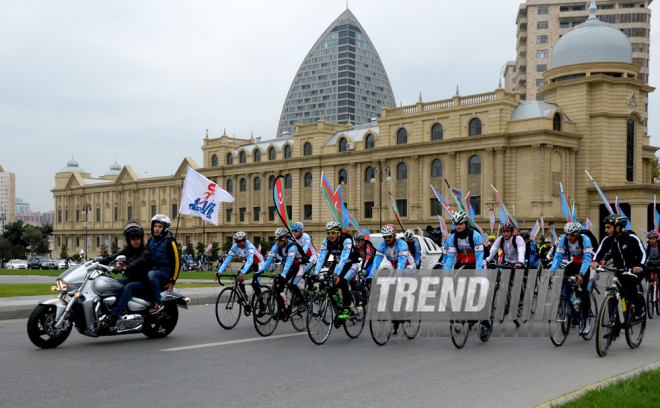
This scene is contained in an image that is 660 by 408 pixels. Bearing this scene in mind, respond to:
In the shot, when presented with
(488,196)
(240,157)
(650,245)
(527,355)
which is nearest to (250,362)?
(527,355)

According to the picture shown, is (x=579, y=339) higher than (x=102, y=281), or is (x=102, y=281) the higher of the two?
(x=102, y=281)

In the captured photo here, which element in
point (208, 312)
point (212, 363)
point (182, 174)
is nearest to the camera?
point (212, 363)

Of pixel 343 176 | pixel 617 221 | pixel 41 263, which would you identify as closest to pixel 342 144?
pixel 343 176

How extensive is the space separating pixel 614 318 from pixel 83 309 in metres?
7.77

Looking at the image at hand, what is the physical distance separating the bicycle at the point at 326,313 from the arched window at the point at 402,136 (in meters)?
46.7

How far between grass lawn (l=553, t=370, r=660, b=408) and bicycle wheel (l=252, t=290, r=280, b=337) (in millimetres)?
6078

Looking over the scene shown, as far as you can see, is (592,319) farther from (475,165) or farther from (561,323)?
(475,165)

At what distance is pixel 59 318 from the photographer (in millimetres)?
9352

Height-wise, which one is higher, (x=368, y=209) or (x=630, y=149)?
(x=630, y=149)

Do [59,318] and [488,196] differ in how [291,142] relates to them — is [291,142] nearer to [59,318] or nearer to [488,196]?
[488,196]

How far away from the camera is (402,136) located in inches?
2250

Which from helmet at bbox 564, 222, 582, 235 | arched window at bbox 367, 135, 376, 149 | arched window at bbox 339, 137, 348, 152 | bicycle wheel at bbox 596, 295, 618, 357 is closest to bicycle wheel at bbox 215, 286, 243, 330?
helmet at bbox 564, 222, 582, 235

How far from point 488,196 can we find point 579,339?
40.5 meters

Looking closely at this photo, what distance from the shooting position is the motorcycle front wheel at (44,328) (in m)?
9.26
